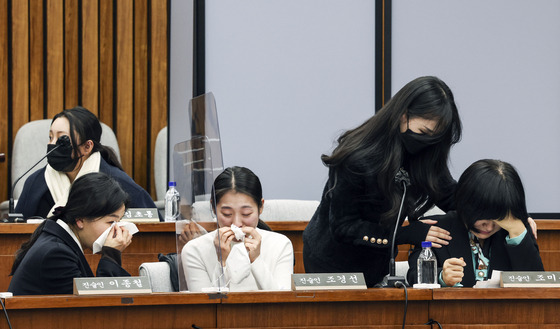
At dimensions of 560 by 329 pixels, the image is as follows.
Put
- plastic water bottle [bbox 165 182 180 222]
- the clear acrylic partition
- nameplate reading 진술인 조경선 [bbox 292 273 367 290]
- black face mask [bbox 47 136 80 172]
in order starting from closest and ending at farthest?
nameplate reading 진술인 조경선 [bbox 292 273 367 290] < the clear acrylic partition < black face mask [bbox 47 136 80 172] < plastic water bottle [bbox 165 182 180 222]

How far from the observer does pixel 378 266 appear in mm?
2439

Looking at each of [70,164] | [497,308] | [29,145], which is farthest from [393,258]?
[29,145]

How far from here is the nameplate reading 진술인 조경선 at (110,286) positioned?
1.85 m

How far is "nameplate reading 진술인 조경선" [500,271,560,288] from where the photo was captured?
2.09 meters

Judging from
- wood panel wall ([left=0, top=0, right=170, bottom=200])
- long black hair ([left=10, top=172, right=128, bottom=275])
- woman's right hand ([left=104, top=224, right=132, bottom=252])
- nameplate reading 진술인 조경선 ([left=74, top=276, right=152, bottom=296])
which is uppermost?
wood panel wall ([left=0, top=0, right=170, bottom=200])

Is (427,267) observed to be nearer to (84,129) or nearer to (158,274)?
(158,274)

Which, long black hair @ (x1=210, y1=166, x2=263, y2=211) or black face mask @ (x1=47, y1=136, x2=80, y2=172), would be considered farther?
black face mask @ (x1=47, y1=136, x2=80, y2=172)

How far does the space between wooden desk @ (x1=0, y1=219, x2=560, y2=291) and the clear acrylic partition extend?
4.03 ft

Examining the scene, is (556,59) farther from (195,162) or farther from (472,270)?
(195,162)

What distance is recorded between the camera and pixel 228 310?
74.8 inches

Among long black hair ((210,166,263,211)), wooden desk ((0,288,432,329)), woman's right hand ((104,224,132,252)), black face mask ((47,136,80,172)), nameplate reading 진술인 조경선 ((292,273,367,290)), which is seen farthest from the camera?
black face mask ((47,136,80,172))

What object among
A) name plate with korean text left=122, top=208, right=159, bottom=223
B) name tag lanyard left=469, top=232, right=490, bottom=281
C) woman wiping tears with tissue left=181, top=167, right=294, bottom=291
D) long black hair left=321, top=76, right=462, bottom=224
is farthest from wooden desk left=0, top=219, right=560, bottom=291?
long black hair left=321, top=76, right=462, bottom=224

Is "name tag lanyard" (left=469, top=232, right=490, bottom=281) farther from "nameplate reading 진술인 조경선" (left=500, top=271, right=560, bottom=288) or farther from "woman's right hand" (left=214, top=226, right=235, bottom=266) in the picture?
"woman's right hand" (left=214, top=226, right=235, bottom=266)

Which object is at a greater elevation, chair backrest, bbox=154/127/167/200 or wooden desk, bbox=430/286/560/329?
chair backrest, bbox=154/127/167/200
